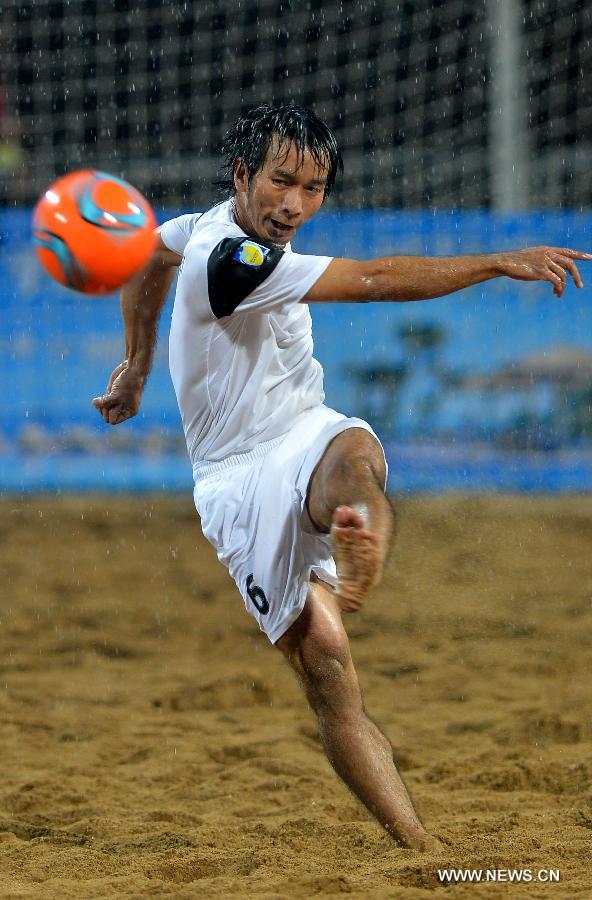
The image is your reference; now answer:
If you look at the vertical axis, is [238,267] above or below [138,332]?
above

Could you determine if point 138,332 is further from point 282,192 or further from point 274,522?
point 274,522

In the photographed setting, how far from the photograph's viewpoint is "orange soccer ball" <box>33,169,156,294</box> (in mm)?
3533

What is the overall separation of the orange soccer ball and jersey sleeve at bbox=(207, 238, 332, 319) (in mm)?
417

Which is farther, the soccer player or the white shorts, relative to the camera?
the white shorts

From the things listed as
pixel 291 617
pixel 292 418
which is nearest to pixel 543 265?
pixel 292 418

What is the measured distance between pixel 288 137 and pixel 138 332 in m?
1.00

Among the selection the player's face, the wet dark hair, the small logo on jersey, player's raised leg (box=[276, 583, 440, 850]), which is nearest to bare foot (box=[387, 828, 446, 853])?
player's raised leg (box=[276, 583, 440, 850])

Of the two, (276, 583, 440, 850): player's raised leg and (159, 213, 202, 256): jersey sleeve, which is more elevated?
(159, 213, 202, 256): jersey sleeve

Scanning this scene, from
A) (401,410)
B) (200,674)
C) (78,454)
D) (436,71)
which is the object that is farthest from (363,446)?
(436,71)

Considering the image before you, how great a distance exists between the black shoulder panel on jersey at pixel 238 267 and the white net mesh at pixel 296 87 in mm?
6446

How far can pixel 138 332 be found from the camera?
4129 millimetres

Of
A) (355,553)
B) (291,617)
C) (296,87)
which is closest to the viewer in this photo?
(355,553)

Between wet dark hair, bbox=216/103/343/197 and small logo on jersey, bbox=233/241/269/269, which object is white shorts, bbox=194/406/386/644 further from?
wet dark hair, bbox=216/103/343/197

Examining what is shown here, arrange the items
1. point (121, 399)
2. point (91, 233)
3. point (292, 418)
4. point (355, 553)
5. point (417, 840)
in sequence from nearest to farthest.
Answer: point (355, 553) < point (417, 840) < point (91, 233) < point (292, 418) < point (121, 399)
